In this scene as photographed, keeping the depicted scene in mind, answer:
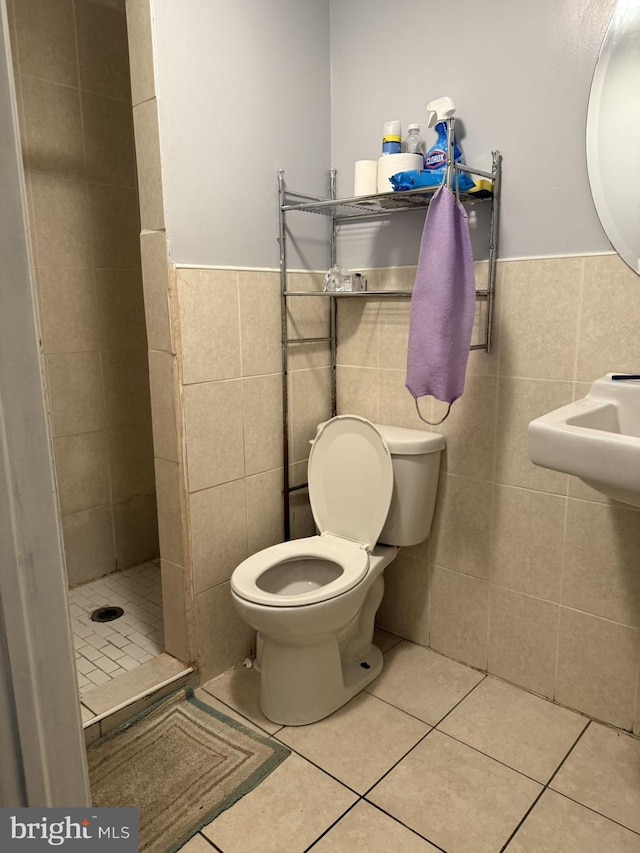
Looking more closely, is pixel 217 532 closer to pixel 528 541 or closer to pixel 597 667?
pixel 528 541

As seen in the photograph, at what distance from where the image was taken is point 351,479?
194 centimetres

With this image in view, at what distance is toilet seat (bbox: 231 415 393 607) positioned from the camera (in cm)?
184

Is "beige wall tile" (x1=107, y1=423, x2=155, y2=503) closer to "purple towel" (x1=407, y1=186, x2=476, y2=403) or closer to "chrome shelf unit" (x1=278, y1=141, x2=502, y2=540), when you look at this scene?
"chrome shelf unit" (x1=278, y1=141, x2=502, y2=540)

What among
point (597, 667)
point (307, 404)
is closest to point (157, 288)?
point (307, 404)

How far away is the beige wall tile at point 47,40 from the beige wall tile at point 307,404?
1.39m

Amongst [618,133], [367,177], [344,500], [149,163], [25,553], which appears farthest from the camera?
[344,500]

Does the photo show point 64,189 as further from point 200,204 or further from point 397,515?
point 397,515

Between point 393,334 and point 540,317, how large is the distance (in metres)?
0.49

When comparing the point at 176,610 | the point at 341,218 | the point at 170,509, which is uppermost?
the point at 341,218

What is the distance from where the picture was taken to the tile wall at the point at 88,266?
2199mm

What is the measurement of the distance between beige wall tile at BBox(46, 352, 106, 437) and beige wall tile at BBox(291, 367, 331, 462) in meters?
0.89

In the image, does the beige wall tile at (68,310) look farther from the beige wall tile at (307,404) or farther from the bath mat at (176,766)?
the bath mat at (176,766)

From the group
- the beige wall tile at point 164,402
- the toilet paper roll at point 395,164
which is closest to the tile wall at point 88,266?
the beige wall tile at point 164,402

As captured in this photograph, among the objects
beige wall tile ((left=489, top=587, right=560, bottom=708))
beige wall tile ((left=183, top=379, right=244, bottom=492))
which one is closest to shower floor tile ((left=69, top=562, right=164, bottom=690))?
beige wall tile ((left=183, top=379, right=244, bottom=492))
